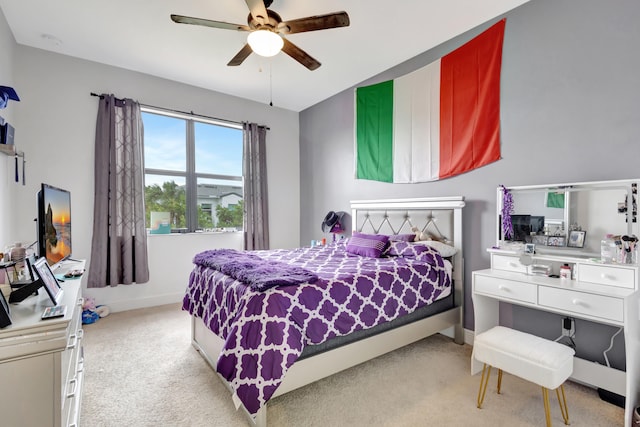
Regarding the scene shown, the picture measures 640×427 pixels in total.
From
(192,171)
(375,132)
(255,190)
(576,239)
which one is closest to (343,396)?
(576,239)

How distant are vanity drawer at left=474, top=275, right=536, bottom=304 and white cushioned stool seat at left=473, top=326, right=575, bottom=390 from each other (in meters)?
0.29

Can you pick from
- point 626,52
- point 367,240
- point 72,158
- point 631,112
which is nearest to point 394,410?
point 367,240

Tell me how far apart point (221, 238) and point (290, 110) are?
2.41 metres

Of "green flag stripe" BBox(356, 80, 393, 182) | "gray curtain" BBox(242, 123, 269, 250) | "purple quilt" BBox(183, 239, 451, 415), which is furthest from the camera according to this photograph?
"gray curtain" BBox(242, 123, 269, 250)

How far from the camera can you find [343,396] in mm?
2039

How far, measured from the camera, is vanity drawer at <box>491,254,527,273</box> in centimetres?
241

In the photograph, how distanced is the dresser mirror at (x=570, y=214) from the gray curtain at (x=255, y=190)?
3.19 m

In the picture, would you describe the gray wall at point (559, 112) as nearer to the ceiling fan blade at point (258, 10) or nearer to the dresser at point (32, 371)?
the ceiling fan blade at point (258, 10)

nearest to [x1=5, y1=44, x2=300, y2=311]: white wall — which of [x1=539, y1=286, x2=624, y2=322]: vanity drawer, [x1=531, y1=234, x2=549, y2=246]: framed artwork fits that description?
[x1=531, y1=234, x2=549, y2=246]: framed artwork

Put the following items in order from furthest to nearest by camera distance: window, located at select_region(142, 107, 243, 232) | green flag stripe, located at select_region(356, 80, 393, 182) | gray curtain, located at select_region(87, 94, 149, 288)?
window, located at select_region(142, 107, 243, 232) → green flag stripe, located at select_region(356, 80, 393, 182) → gray curtain, located at select_region(87, 94, 149, 288)

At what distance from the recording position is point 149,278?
12.9 ft

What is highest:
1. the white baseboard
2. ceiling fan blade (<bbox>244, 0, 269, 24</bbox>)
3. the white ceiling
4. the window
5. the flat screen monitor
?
the white ceiling

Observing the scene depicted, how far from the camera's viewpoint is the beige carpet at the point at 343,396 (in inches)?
71.6

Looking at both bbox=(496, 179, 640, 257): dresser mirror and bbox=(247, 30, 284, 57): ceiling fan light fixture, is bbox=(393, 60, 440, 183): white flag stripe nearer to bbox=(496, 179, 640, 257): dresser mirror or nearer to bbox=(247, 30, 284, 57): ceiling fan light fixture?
bbox=(496, 179, 640, 257): dresser mirror
